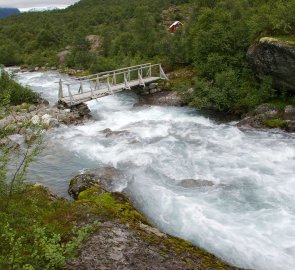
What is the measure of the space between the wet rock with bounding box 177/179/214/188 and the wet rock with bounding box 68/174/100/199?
161 inches

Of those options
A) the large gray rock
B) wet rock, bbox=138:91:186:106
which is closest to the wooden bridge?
wet rock, bbox=138:91:186:106

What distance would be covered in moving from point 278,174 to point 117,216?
9.12 metres

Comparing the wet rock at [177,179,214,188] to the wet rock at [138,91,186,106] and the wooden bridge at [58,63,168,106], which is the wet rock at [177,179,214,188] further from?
the wet rock at [138,91,186,106]

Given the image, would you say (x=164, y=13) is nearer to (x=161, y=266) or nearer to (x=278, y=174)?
(x=278, y=174)

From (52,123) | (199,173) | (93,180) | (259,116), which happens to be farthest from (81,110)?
(199,173)

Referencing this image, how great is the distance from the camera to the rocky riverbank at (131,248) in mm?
10398

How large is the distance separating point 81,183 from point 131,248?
671 cm

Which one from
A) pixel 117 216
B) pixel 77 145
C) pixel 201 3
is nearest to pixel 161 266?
pixel 117 216

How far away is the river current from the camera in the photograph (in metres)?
13.3

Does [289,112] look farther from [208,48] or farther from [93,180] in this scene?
[93,180]

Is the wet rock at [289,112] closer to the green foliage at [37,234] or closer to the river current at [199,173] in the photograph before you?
the river current at [199,173]

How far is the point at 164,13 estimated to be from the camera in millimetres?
81375

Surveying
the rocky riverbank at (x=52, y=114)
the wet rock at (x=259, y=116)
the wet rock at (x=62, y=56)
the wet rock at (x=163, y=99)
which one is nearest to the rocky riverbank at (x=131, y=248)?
the wet rock at (x=259, y=116)

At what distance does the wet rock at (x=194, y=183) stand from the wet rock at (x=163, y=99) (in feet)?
50.6
